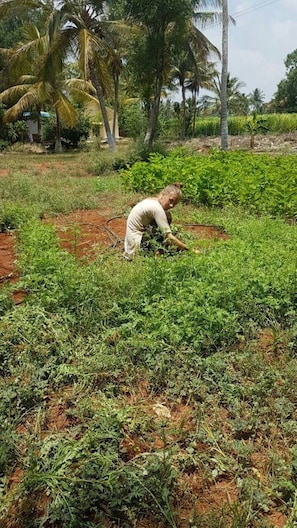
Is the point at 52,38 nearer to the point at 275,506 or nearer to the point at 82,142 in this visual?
the point at 82,142

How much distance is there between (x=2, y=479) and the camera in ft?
6.77

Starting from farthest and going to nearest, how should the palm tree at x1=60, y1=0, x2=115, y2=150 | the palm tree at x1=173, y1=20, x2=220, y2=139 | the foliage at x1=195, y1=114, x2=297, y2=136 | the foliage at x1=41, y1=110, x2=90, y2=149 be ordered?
1. the foliage at x1=195, y1=114, x2=297, y2=136
2. the foliage at x1=41, y1=110, x2=90, y2=149
3. the palm tree at x1=173, y1=20, x2=220, y2=139
4. the palm tree at x1=60, y1=0, x2=115, y2=150

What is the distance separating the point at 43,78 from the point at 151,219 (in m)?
16.0

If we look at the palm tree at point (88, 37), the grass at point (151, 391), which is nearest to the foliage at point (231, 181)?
the grass at point (151, 391)

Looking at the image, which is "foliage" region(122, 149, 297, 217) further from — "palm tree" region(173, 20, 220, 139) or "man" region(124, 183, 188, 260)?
"palm tree" region(173, 20, 220, 139)

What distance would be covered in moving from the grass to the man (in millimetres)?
369

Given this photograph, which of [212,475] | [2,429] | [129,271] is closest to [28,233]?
[129,271]

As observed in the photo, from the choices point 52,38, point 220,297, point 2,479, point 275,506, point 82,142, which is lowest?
point 275,506

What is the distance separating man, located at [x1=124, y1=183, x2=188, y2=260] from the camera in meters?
4.54

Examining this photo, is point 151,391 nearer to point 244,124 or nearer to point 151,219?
point 151,219

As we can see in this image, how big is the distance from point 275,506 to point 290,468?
21cm

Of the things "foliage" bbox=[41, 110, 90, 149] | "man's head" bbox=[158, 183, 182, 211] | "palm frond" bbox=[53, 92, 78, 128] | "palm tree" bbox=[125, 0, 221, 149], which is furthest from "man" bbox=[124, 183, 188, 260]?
"foliage" bbox=[41, 110, 90, 149]

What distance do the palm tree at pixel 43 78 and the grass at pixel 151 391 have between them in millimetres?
14661

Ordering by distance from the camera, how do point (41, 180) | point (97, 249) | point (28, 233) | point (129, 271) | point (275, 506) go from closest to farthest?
1. point (275, 506)
2. point (129, 271)
3. point (97, 249)
4. point (28, 233)
5. point (41, 180)
